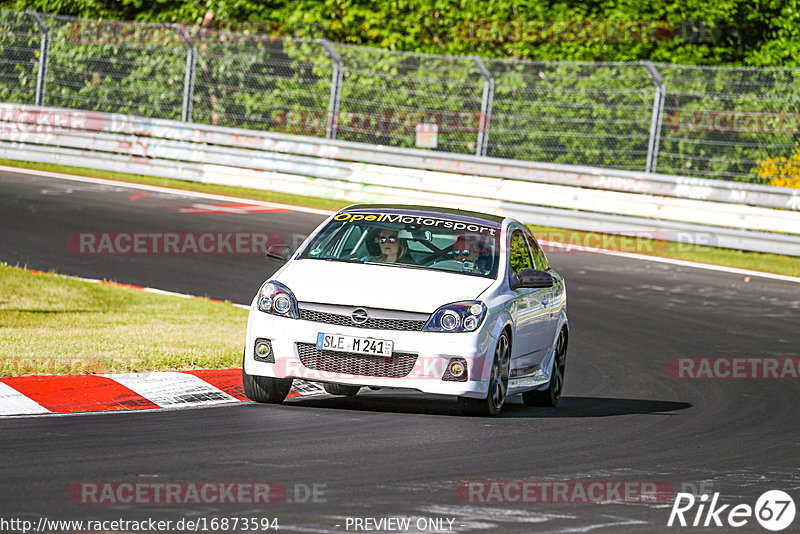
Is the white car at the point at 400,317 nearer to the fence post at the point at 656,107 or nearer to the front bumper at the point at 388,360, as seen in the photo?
the front bumper at the point at 388,360

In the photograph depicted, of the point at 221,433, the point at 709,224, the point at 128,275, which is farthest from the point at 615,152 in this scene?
the point at 221,433

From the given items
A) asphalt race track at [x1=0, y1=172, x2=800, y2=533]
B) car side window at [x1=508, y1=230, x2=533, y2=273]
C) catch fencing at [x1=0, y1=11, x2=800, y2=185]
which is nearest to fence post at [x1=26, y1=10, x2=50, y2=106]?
catch fencing at [x1=0, y1=11, x2=800, y2=185]

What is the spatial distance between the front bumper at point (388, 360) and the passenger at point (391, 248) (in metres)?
1.15

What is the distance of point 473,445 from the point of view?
8.48 metres

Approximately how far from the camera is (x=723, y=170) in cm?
2256

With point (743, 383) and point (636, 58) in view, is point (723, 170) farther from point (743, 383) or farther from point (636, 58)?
point (743, 383)

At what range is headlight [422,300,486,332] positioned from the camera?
30.9 ft

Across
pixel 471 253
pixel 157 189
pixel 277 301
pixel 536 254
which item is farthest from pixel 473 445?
pixel 157 189

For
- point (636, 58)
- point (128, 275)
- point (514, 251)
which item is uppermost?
point (636, 58)

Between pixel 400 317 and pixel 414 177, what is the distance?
45.4 ft

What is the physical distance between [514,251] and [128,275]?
6857 millimetres

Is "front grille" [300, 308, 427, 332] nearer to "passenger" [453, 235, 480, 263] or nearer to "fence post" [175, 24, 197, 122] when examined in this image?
"passenger" [453, 235, 480, 263]

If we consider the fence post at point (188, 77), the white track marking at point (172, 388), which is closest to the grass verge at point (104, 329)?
the white track marking at point (172, 388)

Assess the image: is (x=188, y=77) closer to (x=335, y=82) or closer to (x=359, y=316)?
(x=335, y=82)
